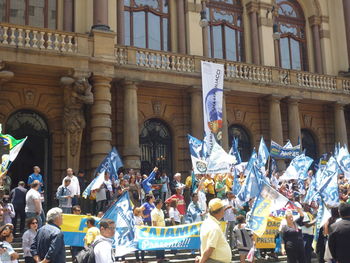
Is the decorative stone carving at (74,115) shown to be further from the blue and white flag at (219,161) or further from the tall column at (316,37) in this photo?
the tall column at (316,37)

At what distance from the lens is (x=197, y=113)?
20875 millimetres

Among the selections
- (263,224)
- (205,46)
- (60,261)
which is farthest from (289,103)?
(60,261)

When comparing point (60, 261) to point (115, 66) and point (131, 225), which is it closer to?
point (131, 225)

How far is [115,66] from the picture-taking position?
1886 cm

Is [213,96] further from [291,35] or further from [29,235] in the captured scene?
[29,235]

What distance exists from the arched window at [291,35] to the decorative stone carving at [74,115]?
13.2 metres

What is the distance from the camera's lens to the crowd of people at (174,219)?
19.0 feet

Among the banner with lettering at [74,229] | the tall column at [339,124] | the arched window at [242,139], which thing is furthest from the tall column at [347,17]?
the banner with lettering at [74,229]

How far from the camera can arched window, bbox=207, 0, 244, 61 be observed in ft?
81.2

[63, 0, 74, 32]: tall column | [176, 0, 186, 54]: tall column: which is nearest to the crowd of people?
[63, 0, 74, 32]: tall column

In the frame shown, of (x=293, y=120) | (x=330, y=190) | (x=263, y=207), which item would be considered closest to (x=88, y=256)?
(x=263, y=207)

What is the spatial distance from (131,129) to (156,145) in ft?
8.93

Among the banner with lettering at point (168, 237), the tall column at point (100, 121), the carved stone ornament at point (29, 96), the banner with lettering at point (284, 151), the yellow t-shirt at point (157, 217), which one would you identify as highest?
the carved stone ornament at point (29, 96)

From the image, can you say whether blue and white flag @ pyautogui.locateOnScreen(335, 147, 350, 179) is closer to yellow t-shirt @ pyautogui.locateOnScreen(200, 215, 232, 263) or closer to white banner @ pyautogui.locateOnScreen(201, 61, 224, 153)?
white banner @ pyautogui.locateOnScreen(201, 61, 224, 153)
